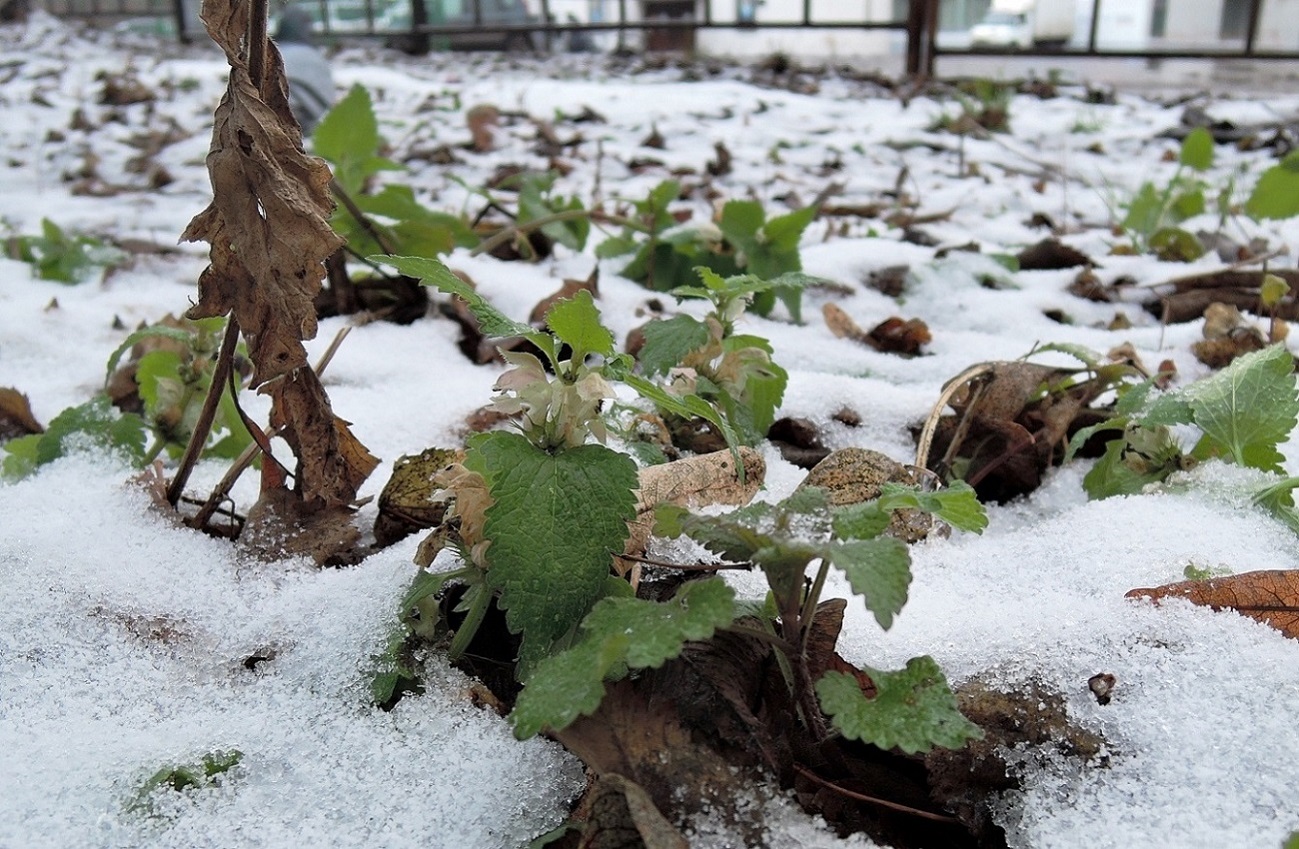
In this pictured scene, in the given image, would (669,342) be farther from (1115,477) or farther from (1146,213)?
(1146,213)

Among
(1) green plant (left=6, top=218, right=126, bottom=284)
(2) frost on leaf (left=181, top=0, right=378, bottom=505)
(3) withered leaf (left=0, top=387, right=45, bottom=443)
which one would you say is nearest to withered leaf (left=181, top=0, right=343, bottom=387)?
(2) frost on leaf (left=181, top=0, right=378, bottom=505)

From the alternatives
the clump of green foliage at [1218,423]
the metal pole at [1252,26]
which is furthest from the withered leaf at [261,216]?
the metal pole at [1252,26]

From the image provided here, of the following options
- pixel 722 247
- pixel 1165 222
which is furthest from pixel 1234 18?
pixel 722 247

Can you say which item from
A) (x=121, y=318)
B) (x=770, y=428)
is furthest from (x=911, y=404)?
(x=121, y=318)

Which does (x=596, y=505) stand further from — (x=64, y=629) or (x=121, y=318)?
(x=121, y=318)

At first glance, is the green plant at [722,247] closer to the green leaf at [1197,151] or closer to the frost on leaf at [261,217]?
the frost on leaf at [261,217]
